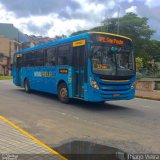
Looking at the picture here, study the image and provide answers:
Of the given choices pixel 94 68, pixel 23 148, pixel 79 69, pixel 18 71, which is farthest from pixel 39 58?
pixel 23 148

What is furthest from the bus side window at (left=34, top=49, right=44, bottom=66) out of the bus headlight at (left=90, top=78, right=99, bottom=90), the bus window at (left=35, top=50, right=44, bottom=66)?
the bus headlight at (left=90, top=78, right=99, bottom=90)

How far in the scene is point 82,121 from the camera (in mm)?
10070

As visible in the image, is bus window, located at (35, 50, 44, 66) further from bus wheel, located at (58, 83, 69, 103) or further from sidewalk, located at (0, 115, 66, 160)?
sidewalk, located at (0, 115, 66, 160)

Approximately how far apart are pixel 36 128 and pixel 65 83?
5.56 metres

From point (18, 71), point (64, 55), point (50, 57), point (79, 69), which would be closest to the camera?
point (79, 69)

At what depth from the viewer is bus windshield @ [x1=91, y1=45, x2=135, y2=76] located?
40.5 feet

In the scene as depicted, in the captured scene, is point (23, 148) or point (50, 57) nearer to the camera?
point (23, 148)

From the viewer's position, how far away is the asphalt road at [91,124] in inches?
293

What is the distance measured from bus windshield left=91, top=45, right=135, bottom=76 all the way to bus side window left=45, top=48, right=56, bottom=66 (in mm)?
3559

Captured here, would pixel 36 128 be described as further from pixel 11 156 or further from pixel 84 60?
pixel 84 60

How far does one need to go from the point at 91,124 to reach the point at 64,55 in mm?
5470

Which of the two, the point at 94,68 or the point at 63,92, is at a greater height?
the point at 94,68

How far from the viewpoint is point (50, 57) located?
1600 centimetres

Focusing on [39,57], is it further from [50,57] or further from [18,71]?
[18,71]
